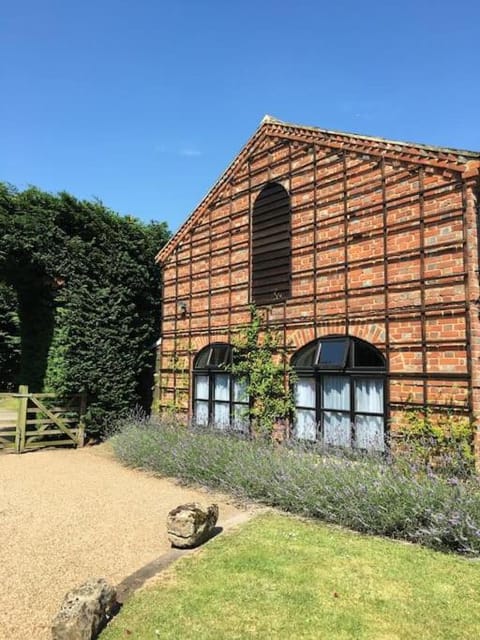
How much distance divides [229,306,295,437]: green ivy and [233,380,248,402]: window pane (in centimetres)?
12

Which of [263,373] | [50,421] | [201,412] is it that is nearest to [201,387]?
[201,412]

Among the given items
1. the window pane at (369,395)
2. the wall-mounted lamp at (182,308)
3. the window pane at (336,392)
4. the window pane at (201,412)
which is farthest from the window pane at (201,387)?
the window pane at (369,395)

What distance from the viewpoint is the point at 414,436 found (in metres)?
7.98

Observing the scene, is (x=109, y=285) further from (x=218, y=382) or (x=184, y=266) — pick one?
(x=218, y=382)

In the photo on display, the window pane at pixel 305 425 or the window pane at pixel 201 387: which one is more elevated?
the window pane at pixel 201 387

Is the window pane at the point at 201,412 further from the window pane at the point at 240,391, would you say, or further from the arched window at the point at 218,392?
the window pane at the point at 240,391

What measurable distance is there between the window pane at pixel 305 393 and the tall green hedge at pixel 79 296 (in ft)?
19.6

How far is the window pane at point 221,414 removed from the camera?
466 inches

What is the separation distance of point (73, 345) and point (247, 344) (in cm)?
519

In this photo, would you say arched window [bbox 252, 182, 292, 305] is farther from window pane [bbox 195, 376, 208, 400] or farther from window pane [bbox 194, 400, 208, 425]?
window pane [bbox 194, 400, 208, 425]

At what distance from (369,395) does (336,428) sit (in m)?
1.01

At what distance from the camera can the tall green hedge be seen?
13.4 m

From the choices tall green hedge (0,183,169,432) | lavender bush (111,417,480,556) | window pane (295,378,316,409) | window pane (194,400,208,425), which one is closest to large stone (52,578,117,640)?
lavender bush (111,417,480,556)

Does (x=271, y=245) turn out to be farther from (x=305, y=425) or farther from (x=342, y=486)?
(x=342, y=486)
